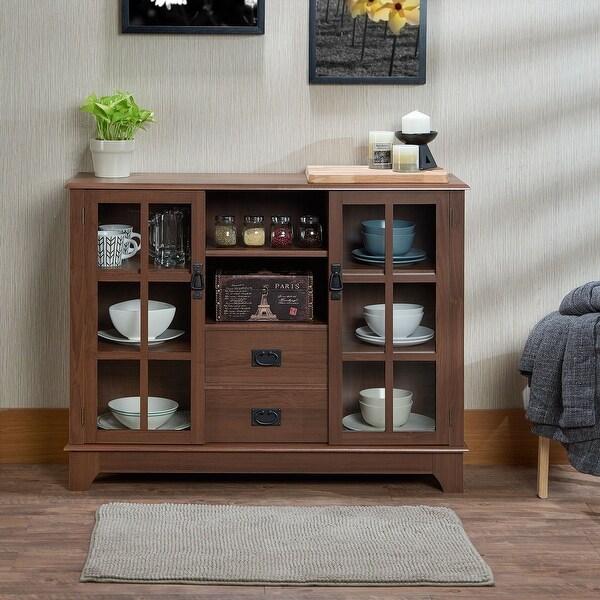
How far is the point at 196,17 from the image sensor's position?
3512 mm

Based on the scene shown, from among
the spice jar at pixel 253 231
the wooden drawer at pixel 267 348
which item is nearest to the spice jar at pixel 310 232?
the spice jar at pixel 253 231

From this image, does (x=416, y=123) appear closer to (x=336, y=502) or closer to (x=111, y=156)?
(x=111, y=156)

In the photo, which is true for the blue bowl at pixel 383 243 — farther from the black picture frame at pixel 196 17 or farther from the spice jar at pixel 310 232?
the black picture frame at pixel 196 17

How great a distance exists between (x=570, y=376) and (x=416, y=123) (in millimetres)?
938

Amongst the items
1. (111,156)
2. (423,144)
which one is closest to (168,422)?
(111,156)

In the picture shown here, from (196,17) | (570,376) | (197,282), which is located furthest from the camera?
(196,17)

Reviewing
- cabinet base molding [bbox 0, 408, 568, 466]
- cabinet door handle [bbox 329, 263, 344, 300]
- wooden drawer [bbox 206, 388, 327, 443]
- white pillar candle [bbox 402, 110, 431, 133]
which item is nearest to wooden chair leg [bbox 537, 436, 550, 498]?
cabinet base molding [bbox 0, 408, 568, 466]

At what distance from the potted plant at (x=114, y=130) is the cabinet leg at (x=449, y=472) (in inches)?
53.3

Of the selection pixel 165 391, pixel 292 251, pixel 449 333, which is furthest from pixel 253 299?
pixel 449 333

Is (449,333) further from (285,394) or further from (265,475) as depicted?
(265,475)

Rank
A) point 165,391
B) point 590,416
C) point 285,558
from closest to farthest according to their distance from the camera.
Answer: point 285,558 → point 590,416 → point 165,391

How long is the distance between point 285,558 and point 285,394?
642 mm

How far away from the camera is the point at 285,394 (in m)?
3.37

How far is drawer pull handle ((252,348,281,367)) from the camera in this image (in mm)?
3357
